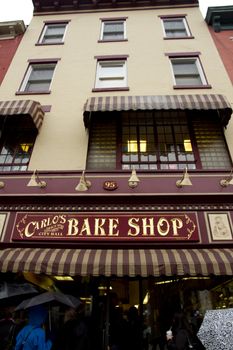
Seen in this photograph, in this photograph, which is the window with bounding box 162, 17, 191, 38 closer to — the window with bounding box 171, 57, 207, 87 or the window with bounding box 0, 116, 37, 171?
the window with bounding box 171, 57, 207, 87

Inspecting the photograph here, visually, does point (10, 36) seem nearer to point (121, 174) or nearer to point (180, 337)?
point (121, 174)

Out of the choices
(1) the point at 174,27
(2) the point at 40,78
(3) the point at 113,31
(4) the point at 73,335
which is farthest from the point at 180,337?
(1) the point at 174,27

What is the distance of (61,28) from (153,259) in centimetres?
1403

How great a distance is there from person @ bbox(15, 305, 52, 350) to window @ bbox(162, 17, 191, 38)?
1356cm

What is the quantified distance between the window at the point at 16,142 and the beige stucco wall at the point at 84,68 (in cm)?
42

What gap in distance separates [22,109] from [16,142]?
1387 millimetres

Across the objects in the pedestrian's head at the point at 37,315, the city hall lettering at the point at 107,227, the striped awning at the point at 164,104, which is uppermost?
the striped awning at the point at 164,104

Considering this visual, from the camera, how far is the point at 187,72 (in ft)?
39.3

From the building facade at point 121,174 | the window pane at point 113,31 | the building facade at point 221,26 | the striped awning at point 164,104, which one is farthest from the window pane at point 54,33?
the building facade at point 221,26

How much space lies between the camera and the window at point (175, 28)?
1391cm

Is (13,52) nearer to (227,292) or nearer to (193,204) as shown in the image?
(193,204)

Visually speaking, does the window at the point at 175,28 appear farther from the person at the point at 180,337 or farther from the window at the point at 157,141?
the person at the point at 180,337

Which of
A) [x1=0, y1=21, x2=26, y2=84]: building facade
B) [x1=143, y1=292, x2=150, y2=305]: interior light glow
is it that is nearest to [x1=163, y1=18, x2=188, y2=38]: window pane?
[x1=0, y1=21, x2=26, y2=84]: building facade

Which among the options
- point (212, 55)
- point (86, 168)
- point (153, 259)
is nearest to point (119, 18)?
point (212, 55)
